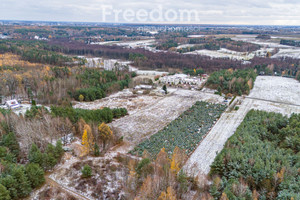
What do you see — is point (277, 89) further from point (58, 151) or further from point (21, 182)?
point (21, 182)

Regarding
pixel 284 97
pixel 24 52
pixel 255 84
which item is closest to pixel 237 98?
pixel 284 97

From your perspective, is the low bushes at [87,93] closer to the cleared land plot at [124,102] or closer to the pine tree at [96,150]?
the cleared land plot at [124,102]

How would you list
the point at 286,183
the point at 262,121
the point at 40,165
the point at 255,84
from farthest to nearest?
1. the point at 255,84
2. the point at 262,121
3. the point at 40,165
4. the point at 286,183

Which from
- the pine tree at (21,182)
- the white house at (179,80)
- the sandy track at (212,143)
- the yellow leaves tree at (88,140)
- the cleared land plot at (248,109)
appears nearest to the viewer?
the pine tree at (21,182)

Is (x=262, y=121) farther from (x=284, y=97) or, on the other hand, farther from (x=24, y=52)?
(x=24, y=52)

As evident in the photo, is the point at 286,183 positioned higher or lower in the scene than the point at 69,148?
higher

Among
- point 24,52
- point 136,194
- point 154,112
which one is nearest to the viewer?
point 136,194

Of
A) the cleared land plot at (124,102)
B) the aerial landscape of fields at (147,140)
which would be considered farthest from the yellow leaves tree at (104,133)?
the cleared land plot at (124,102)
